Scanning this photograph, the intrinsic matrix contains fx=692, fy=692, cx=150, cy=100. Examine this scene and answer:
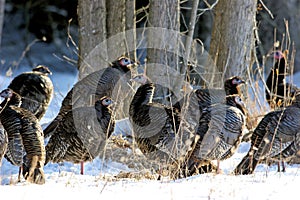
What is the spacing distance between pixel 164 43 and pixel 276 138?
2.64m

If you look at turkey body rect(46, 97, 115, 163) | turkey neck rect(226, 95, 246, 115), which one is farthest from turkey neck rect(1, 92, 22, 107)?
turkey neck rect(226, 95, 246, 115)

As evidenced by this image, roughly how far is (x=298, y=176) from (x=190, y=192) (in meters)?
1.67

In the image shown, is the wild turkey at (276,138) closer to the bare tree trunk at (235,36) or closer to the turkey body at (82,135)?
the turkey body at (82,135)

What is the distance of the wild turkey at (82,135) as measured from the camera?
7984mm

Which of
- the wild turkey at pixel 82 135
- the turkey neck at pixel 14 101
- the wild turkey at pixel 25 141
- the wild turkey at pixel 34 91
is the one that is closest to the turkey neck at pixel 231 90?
the wild turkey at pixel 82 135

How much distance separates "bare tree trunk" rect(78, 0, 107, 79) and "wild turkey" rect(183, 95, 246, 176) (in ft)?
9.15

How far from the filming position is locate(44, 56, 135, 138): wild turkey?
9.02 metres

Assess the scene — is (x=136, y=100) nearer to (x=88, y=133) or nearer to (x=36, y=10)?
(x=88, y=133)

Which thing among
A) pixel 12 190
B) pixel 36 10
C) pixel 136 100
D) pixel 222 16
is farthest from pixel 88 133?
pixel 36 10

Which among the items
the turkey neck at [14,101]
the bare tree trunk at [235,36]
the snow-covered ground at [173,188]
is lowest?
the snow-covered ground at [173,188]

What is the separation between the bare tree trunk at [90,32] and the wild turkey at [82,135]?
1.79 meters

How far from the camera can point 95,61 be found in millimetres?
9945

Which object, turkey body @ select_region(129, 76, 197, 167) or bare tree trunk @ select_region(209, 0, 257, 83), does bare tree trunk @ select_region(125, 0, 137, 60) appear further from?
turkey body @ select_region(129, 76, 197, 167)

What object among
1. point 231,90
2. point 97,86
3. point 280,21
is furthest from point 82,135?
point 280,21
